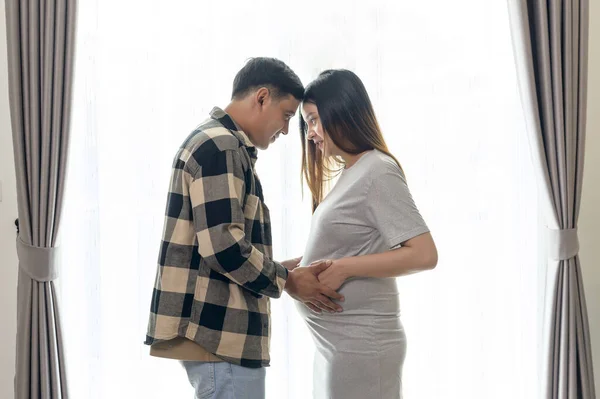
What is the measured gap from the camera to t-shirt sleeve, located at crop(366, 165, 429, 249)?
5.20 feet

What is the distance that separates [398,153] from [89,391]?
1398mm

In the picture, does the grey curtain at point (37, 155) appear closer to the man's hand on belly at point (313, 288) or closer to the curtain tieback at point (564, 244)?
the man's hand on belly at point (313, 288)

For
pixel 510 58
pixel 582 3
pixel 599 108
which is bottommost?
pixel 599 108

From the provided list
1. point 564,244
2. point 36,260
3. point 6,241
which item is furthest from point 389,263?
point 6,241

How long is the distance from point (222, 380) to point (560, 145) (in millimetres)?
1444

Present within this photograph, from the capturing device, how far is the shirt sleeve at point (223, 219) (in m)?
1.44

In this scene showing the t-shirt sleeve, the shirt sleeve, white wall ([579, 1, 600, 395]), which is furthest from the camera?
white wall ([579, 1, 600, 395])

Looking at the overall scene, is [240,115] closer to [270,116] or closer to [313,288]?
[270,116]

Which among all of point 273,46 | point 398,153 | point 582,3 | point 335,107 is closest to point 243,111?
point 335,107

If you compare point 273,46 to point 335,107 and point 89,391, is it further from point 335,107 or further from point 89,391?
point 89,391

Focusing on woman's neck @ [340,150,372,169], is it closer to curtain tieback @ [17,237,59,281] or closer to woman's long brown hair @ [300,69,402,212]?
woman's long brown hair @ [300,69,402,212]

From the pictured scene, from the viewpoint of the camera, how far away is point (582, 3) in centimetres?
224

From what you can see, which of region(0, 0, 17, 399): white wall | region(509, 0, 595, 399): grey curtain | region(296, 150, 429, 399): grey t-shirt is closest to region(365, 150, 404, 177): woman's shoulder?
region(296, 150, 429, 399): grey t-shirt

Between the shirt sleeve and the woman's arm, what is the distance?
0.79ft
